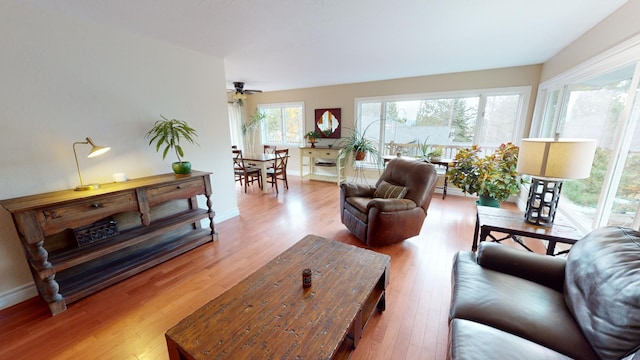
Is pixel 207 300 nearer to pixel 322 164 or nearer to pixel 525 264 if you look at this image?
pixel 525 264

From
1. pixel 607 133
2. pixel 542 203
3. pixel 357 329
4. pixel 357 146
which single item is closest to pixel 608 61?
pixel 607 133

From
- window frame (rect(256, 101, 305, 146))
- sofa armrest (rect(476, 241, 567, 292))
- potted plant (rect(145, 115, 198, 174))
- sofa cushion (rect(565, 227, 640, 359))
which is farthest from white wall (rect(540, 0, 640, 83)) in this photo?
window frame (rect(256, 101, 305, 146))

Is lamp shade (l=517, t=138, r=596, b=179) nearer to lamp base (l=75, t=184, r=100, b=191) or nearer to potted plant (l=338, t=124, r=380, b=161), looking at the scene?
potted plant (l=338, t=124, r=380, b=161)

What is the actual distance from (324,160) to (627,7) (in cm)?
470

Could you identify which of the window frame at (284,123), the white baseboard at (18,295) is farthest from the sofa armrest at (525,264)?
the window frame at (284,123)

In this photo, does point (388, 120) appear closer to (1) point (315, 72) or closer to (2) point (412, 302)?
(1) point (315, 72)

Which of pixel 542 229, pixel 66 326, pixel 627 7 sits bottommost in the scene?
pixel 66 326

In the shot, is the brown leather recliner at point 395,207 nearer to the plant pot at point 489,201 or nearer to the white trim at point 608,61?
the plant pot at point 489,201

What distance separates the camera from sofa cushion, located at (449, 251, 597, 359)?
104 centimetres

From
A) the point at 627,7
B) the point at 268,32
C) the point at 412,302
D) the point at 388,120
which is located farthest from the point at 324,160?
the point at 627,7

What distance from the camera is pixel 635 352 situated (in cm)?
83

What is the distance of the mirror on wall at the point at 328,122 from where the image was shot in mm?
5586

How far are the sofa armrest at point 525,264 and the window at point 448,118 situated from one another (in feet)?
11.3

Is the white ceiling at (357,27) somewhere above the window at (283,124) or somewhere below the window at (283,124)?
above
